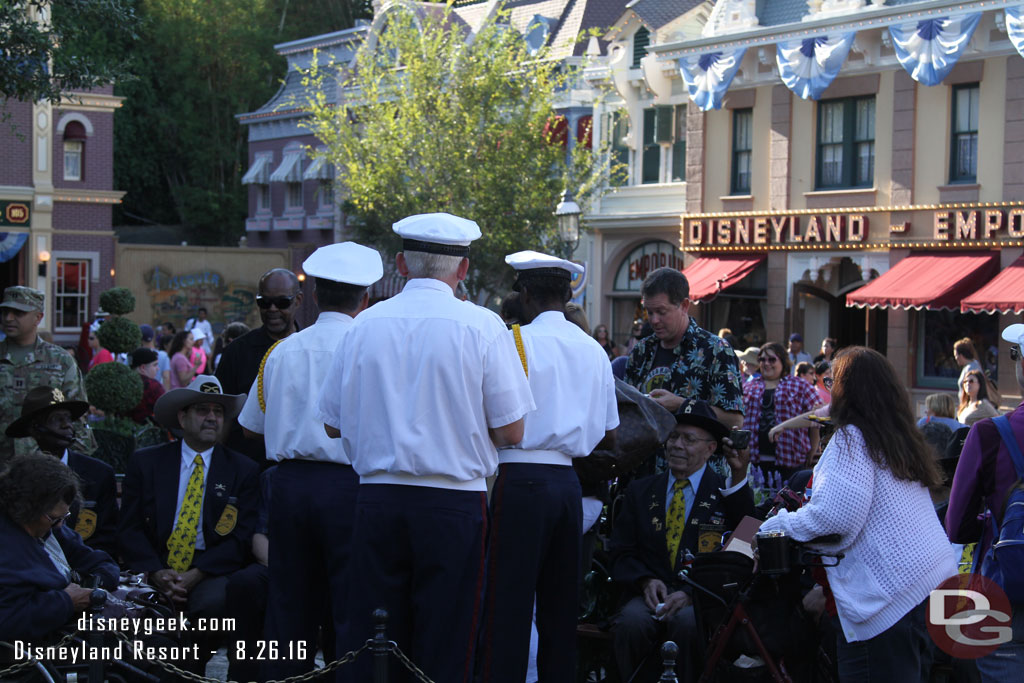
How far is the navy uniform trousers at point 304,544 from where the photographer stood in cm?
549

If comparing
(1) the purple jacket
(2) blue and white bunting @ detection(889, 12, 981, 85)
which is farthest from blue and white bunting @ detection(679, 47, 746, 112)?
(1) the purple jacket

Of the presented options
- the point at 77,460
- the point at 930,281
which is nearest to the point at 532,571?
the point at 77,460

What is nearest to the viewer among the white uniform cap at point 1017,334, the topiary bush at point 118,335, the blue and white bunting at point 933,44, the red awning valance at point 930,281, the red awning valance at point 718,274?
the white uniform cap at point 1017,334

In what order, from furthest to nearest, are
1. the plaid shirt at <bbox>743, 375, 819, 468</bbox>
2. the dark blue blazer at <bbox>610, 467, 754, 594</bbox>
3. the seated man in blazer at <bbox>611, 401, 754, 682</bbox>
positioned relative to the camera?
the plaid shirt at <bbox>743, 375, 819, 468</bbox> → the dark blue blazer at <bbox>610, 467, 754, 594</bbox> → the seated man in blazer at <bbox>611, 401, 754, 682</bbox>

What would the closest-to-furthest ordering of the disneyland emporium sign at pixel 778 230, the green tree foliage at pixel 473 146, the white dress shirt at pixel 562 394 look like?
the white dress shirt at pixel 562 394 → the disneyland emporium sign at pixel 778 230 → the green tree foliage at pixel 473 146

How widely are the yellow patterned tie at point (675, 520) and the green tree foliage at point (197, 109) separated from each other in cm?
4179

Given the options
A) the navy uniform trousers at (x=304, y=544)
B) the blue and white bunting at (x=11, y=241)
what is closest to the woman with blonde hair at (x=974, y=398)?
the navy uniform trousers at (x=304, y=544)

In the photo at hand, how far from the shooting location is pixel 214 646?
21.6 ft

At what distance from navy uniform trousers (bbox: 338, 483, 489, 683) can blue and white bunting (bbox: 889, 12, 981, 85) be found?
18570 mm

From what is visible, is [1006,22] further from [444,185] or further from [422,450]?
[422,450]

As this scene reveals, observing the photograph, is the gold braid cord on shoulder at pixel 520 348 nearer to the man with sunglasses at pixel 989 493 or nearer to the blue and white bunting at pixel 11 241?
the man with sunglasses at pixel 989 493

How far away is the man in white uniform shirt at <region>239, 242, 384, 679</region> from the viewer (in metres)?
5.50

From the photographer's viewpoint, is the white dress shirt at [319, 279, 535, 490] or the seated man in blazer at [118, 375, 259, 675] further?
the seated man in blazer at [118, 375, 259, 675]

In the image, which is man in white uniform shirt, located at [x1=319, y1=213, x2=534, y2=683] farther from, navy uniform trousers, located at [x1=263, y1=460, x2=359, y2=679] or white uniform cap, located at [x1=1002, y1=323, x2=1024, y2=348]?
white uniform cap, located at [x1=1002, y1=323, x2=1024, y2=348]
